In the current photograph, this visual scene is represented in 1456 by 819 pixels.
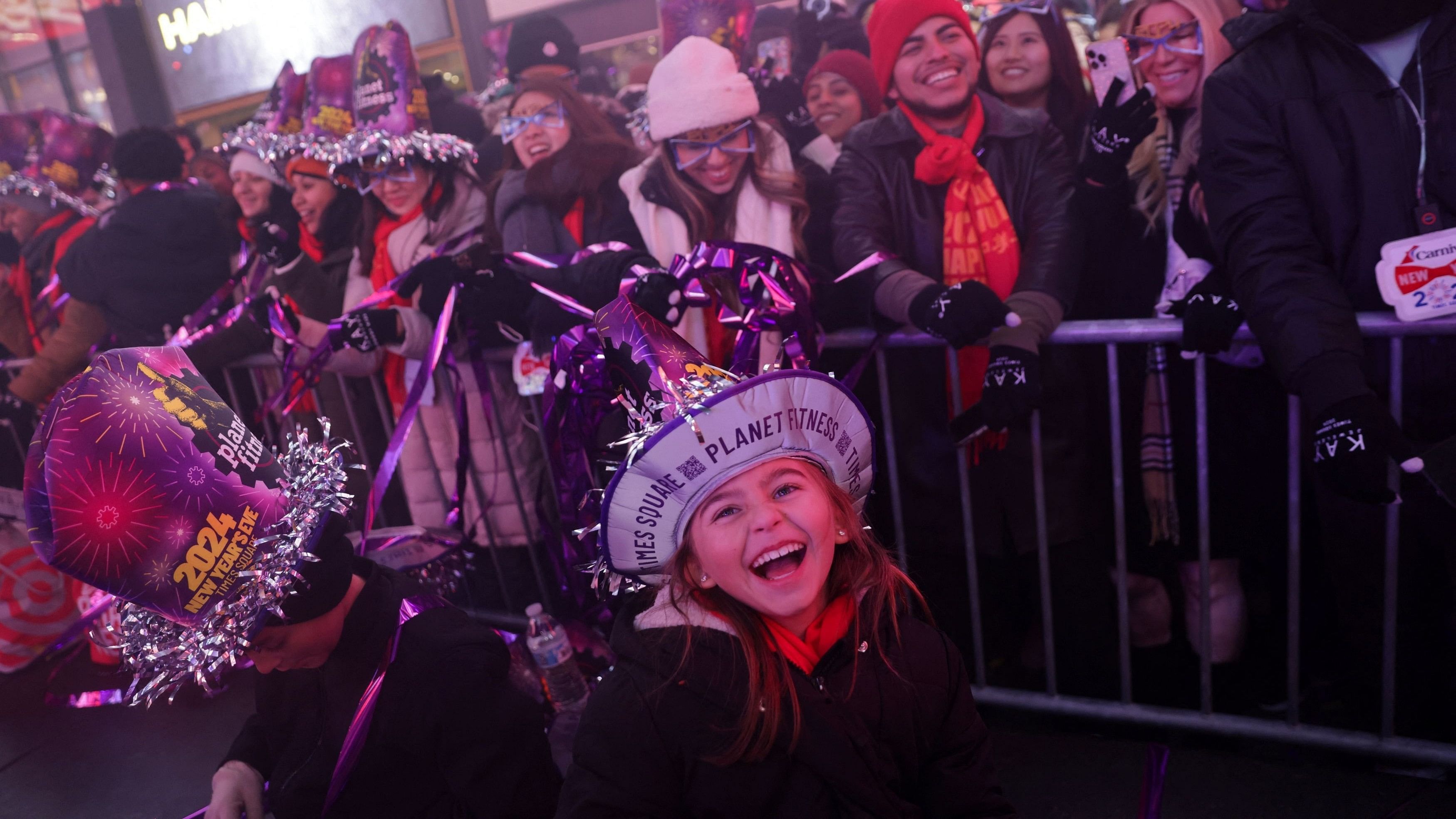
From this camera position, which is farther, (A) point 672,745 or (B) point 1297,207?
(B) point 1297,207

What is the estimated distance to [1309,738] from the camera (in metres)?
2.45

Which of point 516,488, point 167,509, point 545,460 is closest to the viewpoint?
point 167,509

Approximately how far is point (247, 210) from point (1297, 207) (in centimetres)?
470

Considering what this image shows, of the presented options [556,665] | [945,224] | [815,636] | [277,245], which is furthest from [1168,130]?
[277,245]

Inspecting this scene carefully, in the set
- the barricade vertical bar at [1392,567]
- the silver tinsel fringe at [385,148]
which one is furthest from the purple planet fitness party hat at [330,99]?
the barricade vertical bar at [1392,567]

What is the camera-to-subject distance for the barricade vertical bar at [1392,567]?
7.08 feet

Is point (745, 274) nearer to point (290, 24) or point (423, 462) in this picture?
point (423, 462)

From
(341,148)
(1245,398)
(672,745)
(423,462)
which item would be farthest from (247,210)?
(1245,398)

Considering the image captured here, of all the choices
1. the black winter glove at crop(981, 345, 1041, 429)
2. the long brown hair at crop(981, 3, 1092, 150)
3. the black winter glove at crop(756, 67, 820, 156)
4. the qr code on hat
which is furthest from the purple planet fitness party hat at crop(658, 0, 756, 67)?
the qr code on hat

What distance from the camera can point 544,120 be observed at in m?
3.90

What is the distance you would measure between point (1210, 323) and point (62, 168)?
22.4 ft

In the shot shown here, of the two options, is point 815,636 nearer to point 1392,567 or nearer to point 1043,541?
point 1043,541

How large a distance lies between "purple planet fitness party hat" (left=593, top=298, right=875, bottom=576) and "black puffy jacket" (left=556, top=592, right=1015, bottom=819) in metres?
0.18

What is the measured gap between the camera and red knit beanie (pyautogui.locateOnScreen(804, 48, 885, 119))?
425cm
